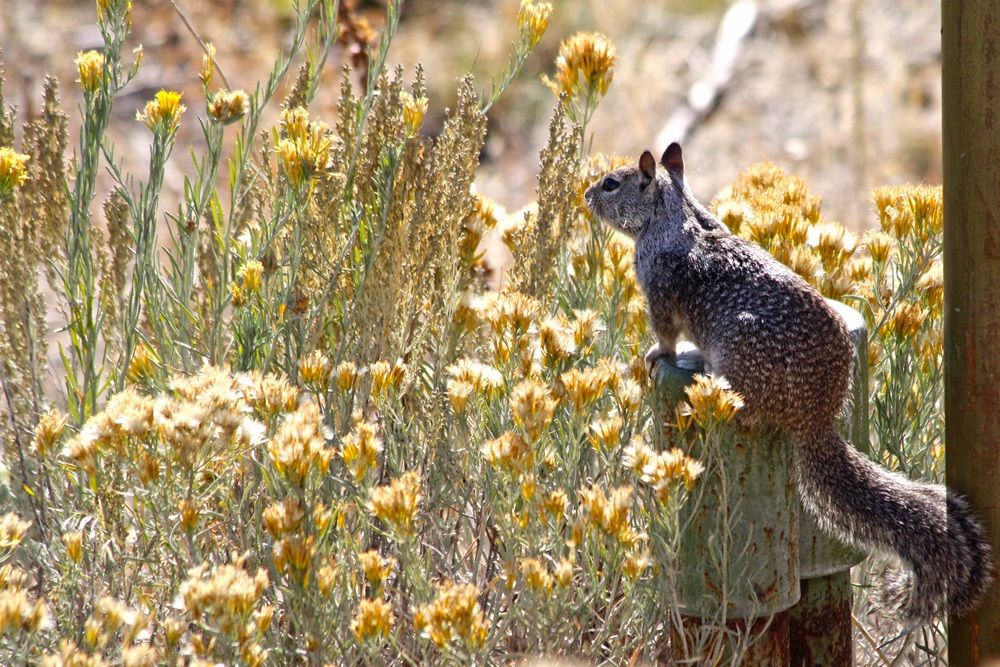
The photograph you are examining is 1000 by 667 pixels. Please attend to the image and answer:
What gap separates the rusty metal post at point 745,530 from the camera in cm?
229

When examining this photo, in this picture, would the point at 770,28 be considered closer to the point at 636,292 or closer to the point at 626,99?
the point at 626,99

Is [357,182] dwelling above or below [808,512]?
above

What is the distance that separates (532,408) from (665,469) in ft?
0.91

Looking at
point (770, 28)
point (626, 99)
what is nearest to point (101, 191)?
point (626, 99)

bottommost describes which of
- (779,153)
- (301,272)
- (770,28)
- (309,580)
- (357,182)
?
(309,580)

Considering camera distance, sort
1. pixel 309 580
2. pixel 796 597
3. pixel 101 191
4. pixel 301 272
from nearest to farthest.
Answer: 1. pixel 309 580
2. pixel 796 597
3. pixel 301 272
4. pixel 101 191

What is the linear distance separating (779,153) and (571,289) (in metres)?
5.23

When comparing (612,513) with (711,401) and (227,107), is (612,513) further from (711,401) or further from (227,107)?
(227,107)

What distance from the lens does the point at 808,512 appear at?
2.43 meters

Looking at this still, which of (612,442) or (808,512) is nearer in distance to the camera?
(612,442)

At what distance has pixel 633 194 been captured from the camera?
3061 mm

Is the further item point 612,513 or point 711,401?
point 711,401

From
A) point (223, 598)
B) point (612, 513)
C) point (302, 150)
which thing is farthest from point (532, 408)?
point (302, 150)

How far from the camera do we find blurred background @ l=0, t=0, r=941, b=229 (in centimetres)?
766
